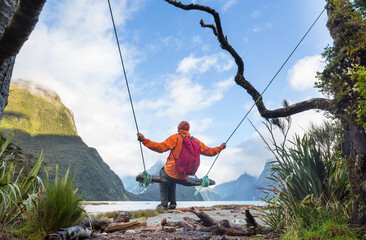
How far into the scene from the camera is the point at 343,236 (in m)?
2.86

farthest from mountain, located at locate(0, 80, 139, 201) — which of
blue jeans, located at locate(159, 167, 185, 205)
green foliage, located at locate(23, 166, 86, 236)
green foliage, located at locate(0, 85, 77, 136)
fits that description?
green foliage, located at locate(23, 166, 86, 236)

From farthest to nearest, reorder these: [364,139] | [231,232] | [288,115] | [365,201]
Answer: [288,115] → [231,232] → [364,139] → [365,201]

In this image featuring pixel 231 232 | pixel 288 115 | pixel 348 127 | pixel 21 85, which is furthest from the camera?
pixel 21 85

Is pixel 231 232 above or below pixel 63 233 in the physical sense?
below

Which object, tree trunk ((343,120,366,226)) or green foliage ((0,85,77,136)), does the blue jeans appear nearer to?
tree trunk ((343,120,366,226))

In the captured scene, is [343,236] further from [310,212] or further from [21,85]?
[21,85]

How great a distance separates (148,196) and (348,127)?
528 feet

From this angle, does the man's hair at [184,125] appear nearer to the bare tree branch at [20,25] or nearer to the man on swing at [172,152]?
the man on swing at [172,152]

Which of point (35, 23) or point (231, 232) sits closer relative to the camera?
point (35, 23)

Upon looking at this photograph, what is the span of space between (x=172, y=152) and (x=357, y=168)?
5.95 m

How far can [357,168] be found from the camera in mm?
3223

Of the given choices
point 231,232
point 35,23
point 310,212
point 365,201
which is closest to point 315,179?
point 310,212

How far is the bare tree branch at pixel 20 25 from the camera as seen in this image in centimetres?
152

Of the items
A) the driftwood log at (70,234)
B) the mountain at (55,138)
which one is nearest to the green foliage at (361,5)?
the driftwood log at (70,234)
